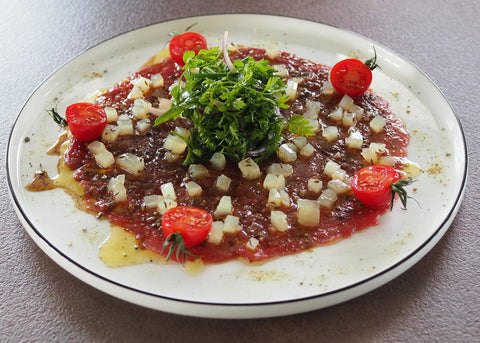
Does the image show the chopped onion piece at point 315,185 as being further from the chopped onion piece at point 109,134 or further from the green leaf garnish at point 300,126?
the chopped onion piece at point 109,134

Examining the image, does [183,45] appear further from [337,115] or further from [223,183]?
[223,183]

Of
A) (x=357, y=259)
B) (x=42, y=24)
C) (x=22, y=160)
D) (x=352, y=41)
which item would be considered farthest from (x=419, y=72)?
(x=42, y=24)

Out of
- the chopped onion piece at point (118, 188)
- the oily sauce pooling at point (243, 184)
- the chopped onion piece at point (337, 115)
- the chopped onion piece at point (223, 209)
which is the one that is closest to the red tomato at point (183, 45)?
the oily sauce pooling at point (243, 184)

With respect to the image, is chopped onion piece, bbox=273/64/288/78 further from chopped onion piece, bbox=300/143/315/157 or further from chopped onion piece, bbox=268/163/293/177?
chopped onion piece, bbox=268/163/293/177

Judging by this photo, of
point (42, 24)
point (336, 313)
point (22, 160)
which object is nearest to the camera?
point (336, 313)

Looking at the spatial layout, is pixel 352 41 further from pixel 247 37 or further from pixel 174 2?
pixel 174 2

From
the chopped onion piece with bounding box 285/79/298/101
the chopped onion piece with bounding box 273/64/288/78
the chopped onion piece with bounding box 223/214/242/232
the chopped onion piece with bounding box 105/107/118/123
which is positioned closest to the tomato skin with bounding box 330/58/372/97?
the chopped onion piece with bounding box 285/79/298/101
